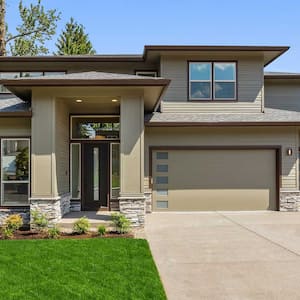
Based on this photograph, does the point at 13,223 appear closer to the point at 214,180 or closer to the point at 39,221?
the point at 39,221

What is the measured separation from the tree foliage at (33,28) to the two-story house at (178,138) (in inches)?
588

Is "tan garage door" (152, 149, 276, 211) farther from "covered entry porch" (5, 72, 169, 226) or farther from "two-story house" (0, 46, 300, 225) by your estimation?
"covered entry porch" (5, 72, 169, 226)

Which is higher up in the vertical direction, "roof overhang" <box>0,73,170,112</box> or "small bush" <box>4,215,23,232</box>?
A: "roof overhang" <box>0,73,170,112</box>

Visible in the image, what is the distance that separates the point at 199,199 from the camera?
45.8ft

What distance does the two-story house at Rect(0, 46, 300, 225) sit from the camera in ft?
38.5

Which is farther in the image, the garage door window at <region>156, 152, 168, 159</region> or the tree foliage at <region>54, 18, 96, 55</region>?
the tree foliage at <region>54, 18, 96, 55</region>

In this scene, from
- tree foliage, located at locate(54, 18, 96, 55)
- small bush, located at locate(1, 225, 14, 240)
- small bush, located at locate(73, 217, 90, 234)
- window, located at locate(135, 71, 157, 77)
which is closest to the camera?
small bush, located at locate(1, 225, 14, 240)

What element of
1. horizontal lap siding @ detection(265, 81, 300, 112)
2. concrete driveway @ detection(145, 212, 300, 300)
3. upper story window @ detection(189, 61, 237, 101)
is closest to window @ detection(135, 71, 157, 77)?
upper story window @ detection(189, 61, 237, 101)

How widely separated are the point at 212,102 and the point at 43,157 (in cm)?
681

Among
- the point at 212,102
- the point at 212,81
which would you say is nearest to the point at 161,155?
the point at 212,102

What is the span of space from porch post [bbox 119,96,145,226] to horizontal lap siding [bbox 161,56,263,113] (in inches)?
168

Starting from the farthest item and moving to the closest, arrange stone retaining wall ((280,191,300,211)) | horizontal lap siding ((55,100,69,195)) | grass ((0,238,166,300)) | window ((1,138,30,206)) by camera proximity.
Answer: stone retaining wall ((280,191,300,211))
window ((1,138,30,206))
horizontal lap siding ((55,100,69,195))
grass ((0,238,166,300))

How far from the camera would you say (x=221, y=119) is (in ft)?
45.3

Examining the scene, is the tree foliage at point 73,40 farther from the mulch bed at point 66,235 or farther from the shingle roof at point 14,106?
the mulch bed at point 66,235
